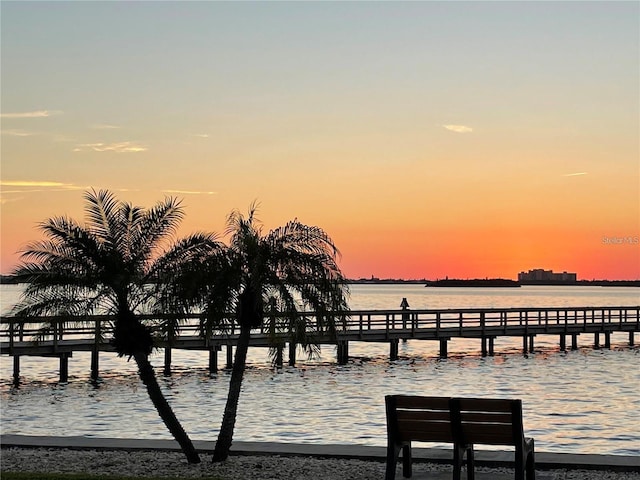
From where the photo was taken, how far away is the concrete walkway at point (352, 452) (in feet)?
45.0

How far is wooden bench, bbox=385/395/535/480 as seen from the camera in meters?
12.2

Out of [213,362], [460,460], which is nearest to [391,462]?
[460,460]

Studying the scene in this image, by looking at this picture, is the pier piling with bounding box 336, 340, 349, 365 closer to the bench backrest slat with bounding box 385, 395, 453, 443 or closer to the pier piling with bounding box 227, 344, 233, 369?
the pier piling with bounding box 227, 344, 233, 369

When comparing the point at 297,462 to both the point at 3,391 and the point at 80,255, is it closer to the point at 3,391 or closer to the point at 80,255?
the point at 80,255

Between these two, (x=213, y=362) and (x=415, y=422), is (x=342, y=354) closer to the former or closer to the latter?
(x=213, y=362)

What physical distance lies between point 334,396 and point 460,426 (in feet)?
73.0

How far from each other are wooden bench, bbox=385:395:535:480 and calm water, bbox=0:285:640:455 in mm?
10714

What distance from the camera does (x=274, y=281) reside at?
1517 centimetres

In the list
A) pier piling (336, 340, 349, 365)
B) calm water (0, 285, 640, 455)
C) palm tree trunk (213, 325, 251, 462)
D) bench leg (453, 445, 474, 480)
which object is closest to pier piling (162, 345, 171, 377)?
calm water (0, 285, 640, 455)

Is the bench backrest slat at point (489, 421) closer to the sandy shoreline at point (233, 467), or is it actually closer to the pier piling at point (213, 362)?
the sandy shoreline at point (233, 467)

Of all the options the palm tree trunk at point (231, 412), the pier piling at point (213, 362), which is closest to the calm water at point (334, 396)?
the pier piling at point (213, 362)

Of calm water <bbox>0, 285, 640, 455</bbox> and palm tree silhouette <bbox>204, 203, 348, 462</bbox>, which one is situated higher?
palm tree silhouette <bbox>204, 203, 348, 462</bbox>

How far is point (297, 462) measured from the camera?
47.4 ft

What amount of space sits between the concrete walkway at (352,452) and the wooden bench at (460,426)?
105 cm
